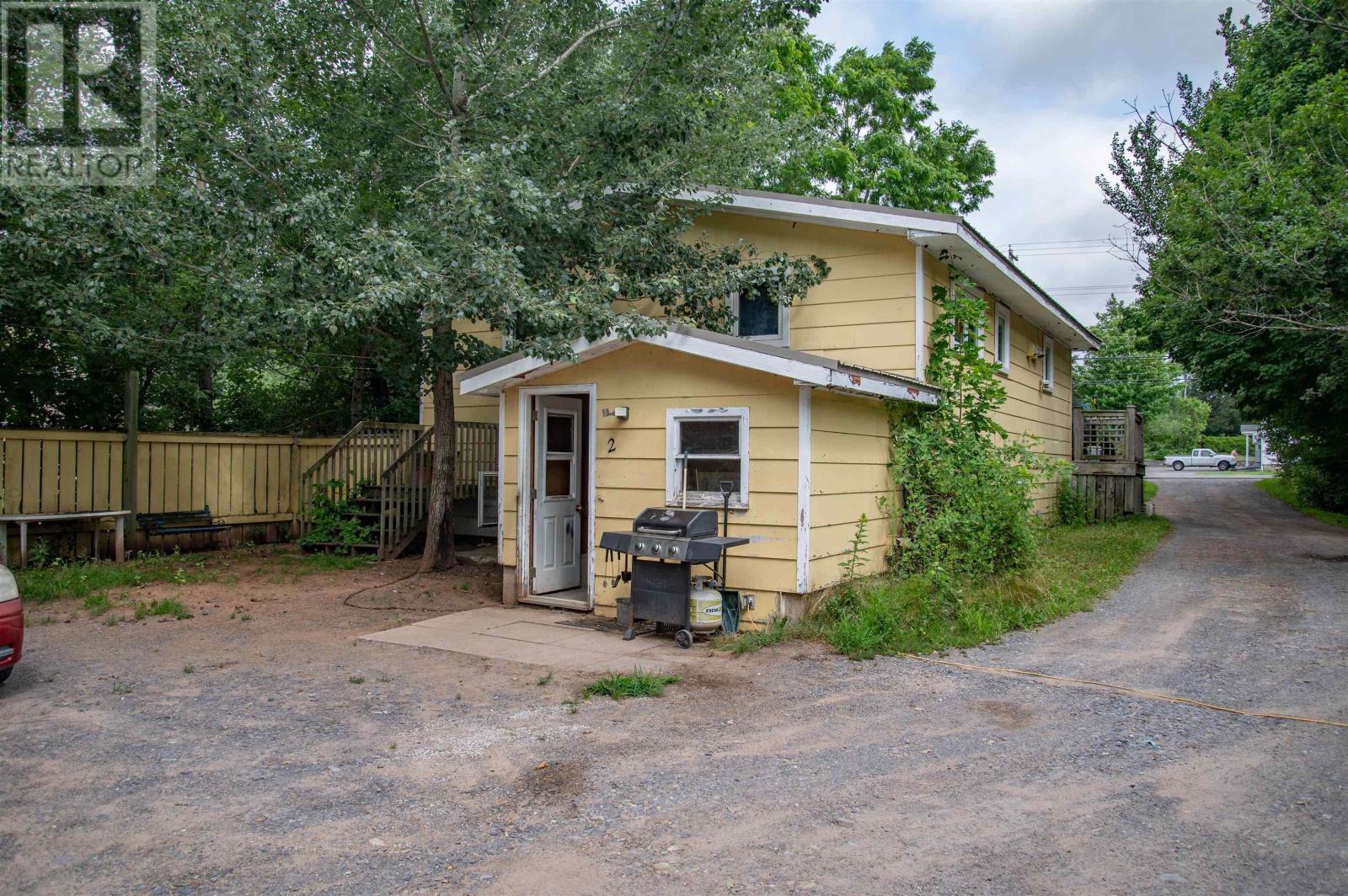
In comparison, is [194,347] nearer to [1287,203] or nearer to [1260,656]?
[1260,656]

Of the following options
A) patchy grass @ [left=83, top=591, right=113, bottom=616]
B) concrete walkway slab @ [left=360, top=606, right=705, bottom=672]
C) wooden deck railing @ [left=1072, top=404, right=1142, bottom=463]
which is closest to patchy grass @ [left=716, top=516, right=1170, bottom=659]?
concrete walkway slab @ [left=360, top=606, right=705, bottom=672]

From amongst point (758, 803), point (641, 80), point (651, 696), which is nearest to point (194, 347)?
point (641, 80)

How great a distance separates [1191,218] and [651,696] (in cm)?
1177

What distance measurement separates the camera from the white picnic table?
10.0 meters

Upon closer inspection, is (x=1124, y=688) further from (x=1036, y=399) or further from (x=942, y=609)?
(x=1036, y=399)

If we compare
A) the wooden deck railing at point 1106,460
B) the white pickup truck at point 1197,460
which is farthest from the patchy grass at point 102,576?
the white pickup truck at point 1197,460

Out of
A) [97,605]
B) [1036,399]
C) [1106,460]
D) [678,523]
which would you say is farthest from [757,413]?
[1106,460]

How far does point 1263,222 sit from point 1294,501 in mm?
15426

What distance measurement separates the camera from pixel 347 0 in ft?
31.8

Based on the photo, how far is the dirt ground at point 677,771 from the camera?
11.0 ft

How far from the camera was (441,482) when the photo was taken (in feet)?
36.6

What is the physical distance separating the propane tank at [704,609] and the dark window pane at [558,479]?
2.56 meters

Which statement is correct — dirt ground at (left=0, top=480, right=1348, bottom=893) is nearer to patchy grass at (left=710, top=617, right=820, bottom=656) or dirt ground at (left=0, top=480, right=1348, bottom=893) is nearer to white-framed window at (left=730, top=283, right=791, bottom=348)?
patchy grass at (left=710, top=617, right=820, bottom=656)

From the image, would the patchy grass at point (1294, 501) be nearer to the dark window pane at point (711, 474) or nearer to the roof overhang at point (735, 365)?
the roof overhang at point (735, 365)
